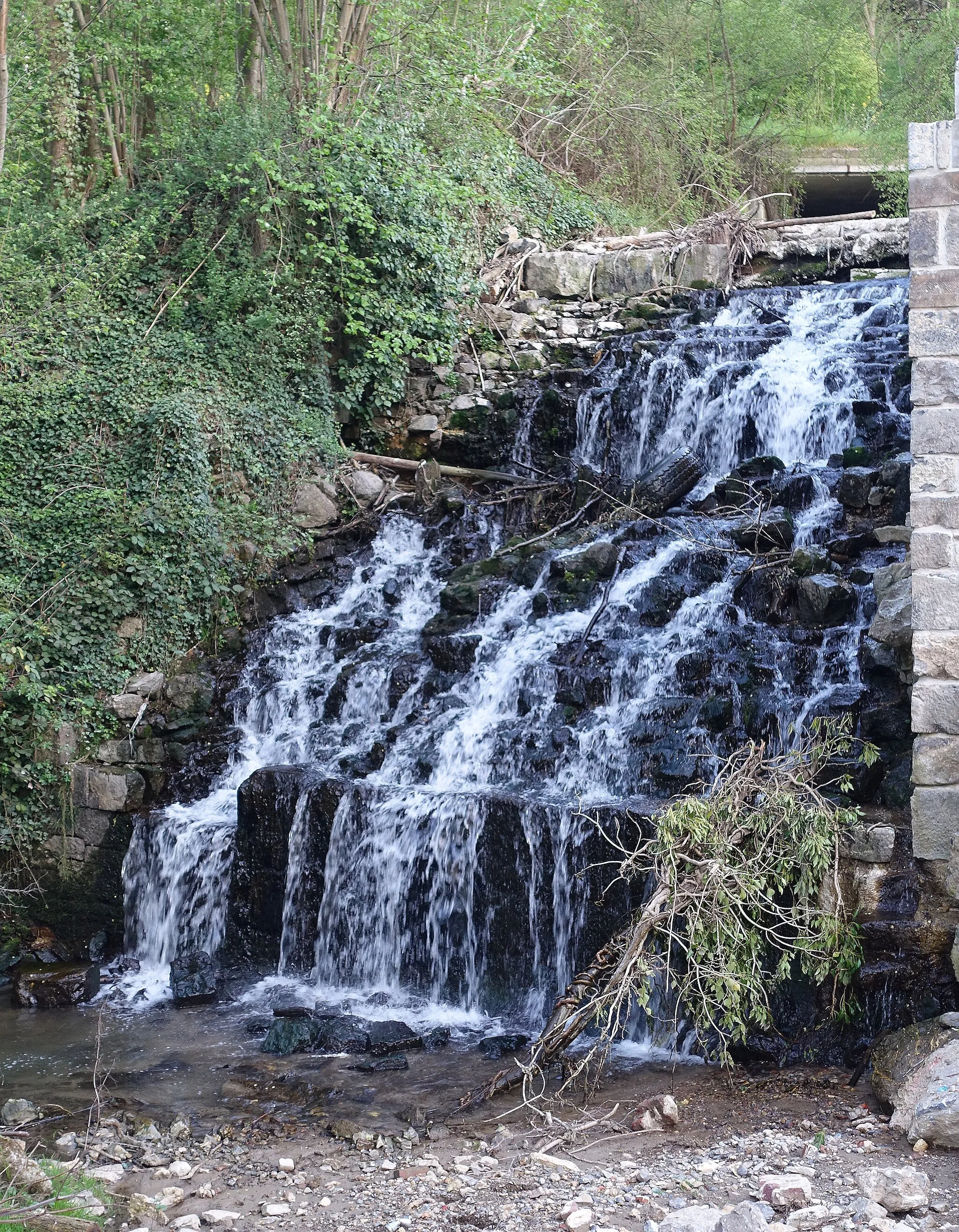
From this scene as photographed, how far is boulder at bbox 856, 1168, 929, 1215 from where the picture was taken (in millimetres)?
4262

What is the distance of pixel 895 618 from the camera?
6.80 m

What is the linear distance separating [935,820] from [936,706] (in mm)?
553

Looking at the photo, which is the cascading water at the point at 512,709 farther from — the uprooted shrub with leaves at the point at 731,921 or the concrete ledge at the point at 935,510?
the concrete ledge at the point at 935,510

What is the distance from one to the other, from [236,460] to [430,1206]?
7858 mm

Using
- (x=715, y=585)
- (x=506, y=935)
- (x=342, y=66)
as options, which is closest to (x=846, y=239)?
(x=342, y=66)

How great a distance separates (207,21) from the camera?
47.3 ft

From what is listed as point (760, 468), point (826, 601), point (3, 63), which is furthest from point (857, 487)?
point (3, 63)

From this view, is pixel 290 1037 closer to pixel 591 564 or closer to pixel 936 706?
pixel 936 706

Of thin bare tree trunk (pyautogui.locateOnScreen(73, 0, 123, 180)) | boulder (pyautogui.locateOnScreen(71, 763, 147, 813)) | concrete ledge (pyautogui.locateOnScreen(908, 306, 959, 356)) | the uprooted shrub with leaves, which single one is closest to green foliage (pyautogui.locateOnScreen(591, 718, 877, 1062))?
the uprooted shrub with leaves

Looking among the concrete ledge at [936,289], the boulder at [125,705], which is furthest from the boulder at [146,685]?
the concrete ledge at [936,289]

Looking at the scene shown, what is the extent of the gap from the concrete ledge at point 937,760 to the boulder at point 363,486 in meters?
7.37

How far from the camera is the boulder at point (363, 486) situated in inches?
480

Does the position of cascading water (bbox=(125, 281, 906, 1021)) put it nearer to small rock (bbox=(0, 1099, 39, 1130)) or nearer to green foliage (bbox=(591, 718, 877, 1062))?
green foliage (bbox=(591, 718, 877, 1062))

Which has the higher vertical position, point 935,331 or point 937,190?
point 937,190
